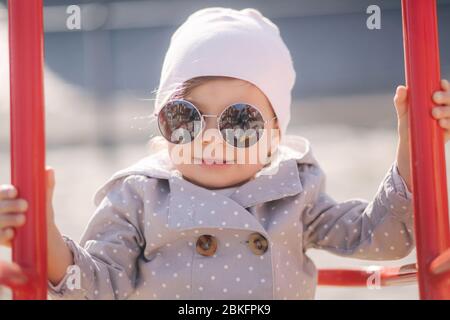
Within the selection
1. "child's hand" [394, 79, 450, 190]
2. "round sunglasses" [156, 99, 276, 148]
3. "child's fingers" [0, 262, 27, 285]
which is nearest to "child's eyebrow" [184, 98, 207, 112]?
"round sunglasses" [156, 99, 276, 148]

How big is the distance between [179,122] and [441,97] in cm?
36

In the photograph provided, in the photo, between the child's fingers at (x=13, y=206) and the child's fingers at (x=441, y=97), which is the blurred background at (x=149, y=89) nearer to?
the child's fingers at (x=441, y=97)

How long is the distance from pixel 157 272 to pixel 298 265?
207 millimetres

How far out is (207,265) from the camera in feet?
3.64

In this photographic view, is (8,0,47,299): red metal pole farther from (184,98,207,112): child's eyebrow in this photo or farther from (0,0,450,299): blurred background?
(0,0,450,299): blurred background

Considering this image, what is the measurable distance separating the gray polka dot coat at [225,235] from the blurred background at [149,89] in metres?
0.63

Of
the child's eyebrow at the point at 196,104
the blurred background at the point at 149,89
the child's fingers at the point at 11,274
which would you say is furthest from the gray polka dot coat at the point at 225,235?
the blurred background at the point at 149,89

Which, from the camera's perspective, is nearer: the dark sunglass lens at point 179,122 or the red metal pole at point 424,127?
the red metal pole at point 424,127

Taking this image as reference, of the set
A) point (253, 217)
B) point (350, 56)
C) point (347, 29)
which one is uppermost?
point (350, 56)

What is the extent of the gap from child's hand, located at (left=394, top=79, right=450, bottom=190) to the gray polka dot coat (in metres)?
0.02

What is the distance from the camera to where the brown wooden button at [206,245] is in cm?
111

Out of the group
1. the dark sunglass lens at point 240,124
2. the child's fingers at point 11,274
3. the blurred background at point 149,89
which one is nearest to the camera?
the child's fingers at point 11,274
